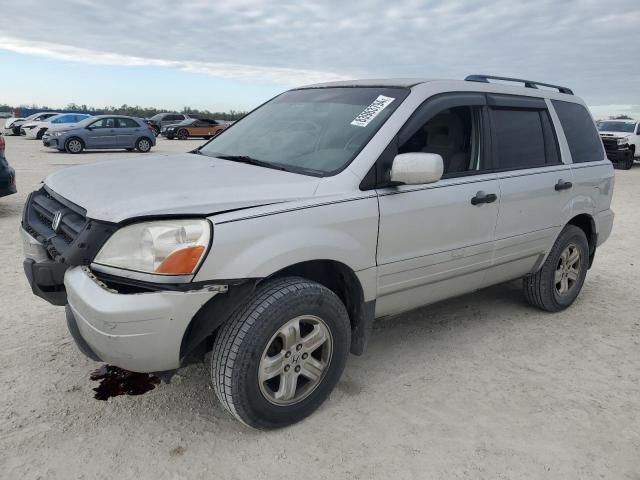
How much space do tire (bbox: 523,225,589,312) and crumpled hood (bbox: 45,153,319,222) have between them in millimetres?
2457

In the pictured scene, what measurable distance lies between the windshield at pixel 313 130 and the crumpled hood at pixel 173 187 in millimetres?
191

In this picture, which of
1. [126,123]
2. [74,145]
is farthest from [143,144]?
[74,145]

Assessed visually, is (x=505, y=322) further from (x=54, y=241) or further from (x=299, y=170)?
(x=54, y=241)

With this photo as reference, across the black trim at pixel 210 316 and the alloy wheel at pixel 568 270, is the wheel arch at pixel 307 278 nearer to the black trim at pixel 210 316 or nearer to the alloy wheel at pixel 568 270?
the black trim at pixel 210 316

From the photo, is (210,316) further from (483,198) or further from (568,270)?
(568,270)

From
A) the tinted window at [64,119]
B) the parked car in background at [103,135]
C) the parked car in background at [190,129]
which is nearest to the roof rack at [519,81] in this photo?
the parked car in background at [103,135]

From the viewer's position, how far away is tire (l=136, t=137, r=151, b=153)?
20.8m

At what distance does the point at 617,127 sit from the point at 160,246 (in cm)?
2184

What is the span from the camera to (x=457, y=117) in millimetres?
3531

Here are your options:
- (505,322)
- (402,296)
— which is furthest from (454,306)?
(402,296)

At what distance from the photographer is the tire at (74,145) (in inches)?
763

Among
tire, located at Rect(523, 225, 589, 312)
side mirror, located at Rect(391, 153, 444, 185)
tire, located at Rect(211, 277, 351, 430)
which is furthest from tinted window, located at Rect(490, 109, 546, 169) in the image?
tire, located at Rect(211, 277, 351, 430)

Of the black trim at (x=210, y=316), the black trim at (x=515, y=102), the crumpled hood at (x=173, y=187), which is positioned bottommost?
the black trim at (x=210, y=316)

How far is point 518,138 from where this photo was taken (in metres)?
3.94
